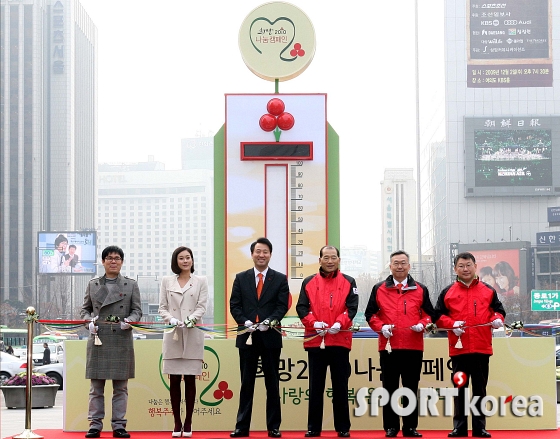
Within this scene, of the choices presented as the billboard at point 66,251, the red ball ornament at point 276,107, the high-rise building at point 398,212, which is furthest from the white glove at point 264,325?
the high-rise building at point 398,212

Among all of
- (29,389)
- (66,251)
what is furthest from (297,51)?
(66,251)

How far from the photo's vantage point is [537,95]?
72.4 m

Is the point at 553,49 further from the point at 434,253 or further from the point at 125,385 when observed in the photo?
the point at 125,385

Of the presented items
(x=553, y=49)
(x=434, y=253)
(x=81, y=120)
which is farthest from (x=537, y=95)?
(x=81, y=120)

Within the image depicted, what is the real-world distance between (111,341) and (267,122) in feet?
9.85

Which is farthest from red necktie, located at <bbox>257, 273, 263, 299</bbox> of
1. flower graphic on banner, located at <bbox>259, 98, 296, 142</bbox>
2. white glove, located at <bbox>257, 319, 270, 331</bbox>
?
flower graphic on banner, located at <bbox>259, 98, 296, 142</bbox>

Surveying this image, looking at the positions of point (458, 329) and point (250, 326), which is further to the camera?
point (458, 329)

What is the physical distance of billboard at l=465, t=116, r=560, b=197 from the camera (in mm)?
68750

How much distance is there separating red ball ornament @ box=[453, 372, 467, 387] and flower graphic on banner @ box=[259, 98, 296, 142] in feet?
10.4

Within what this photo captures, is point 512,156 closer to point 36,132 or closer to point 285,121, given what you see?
point 36,132

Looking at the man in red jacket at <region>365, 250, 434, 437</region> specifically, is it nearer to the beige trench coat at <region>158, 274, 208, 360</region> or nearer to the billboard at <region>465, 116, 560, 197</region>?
the beige trench coat at <region>158, 274, 208, 360</region>

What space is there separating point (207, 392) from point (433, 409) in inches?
75.4

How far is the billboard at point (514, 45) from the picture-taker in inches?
2852

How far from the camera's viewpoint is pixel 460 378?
22.0ft
